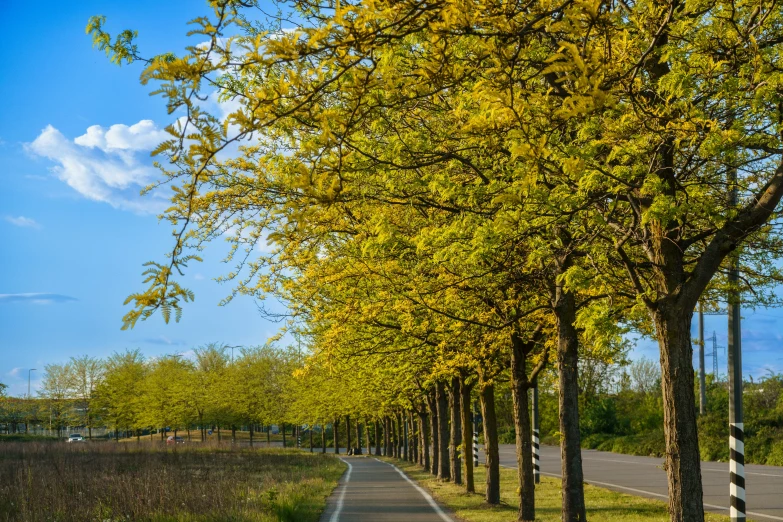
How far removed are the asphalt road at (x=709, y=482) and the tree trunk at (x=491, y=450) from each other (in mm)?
3585

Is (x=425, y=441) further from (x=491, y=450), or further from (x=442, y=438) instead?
(x=491, y=450)

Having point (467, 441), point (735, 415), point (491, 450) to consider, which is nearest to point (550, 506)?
point (491, 450)

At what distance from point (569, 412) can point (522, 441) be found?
326cm

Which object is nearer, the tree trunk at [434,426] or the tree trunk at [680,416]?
the tree trunk at [680,416]

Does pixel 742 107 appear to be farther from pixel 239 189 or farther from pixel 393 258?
pixel 239 189

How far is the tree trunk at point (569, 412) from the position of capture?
11.7 meters

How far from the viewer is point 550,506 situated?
58.9ft

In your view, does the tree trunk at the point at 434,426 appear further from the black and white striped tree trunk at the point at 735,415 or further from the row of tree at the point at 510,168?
the black and white striped tree trunk at the point at 735,415

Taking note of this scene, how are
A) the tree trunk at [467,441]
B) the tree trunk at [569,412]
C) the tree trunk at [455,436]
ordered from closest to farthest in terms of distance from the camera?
1. the tree trunk at [569,412]
2. the tree trunk at [467,441]
3. the tree trunk at [455,436]

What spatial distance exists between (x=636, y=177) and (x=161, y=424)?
70134 mm

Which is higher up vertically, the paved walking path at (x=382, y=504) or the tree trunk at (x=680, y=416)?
the tree trunk at (x=680, y=416)

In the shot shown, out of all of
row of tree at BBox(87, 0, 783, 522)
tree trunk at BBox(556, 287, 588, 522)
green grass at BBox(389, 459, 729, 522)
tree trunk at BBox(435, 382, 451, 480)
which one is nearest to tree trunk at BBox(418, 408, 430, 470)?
tree trunk at BBox(435, 382, 451, 480)

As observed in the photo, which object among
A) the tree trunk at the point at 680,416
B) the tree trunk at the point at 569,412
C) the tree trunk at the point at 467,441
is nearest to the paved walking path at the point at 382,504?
the tree trunk at the point at 467,441

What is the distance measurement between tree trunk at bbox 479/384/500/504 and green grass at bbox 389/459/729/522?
0.29 meters
